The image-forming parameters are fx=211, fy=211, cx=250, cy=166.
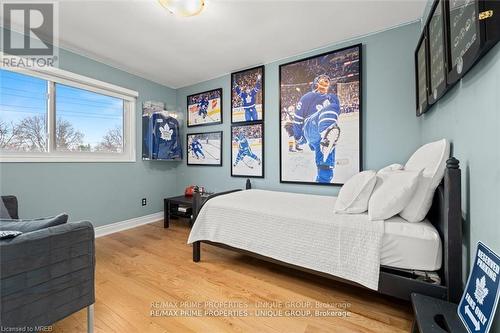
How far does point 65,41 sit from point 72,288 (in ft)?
9.09

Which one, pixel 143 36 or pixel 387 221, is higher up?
pixel 143 36

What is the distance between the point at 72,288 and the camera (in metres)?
1.15

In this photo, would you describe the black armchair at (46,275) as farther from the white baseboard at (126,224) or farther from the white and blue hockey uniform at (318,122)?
the white and blue hockey uniform at (318,122)

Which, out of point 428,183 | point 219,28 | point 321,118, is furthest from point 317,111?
point 428,183

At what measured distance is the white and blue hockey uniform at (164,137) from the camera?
3.47 m

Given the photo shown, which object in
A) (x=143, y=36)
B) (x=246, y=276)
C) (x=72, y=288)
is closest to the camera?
(x=72, y=288)

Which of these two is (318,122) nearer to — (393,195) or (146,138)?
(393,195)

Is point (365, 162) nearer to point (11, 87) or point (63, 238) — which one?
point (63, 238)

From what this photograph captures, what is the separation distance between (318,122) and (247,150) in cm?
112

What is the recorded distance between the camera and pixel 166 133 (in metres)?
3.64

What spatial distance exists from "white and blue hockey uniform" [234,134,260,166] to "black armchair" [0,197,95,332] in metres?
2.27

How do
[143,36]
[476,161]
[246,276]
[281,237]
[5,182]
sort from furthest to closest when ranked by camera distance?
[143,36], [5,182], [246,276], [281,237], [476,161]

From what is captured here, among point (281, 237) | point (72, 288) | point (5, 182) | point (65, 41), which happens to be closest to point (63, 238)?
point (72, 288)

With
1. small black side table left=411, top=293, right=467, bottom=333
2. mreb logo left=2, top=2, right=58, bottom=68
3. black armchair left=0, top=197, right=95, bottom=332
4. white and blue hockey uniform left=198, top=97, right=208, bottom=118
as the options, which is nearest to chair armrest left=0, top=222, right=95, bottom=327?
black armchair left=0, top=197, right=95, bottom=332
